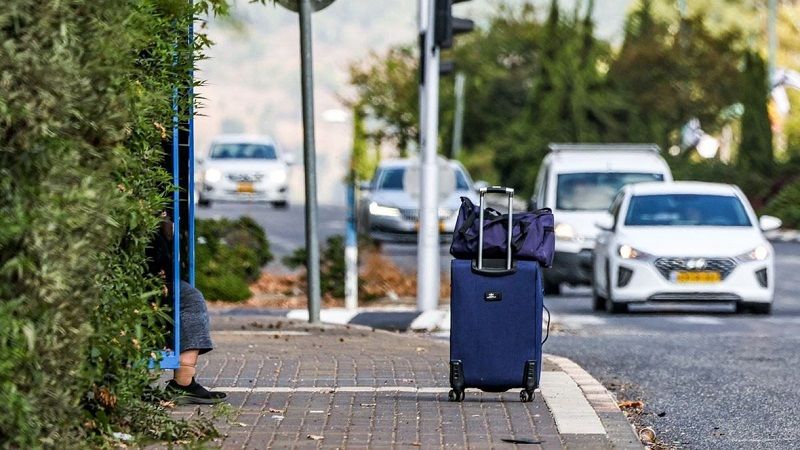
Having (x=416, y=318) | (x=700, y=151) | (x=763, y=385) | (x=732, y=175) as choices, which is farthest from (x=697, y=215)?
(x=700, y=151)

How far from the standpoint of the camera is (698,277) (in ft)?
66.6

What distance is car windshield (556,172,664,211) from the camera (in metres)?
25.0

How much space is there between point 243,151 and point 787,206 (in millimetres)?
13034

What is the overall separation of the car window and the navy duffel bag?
78.3 ft

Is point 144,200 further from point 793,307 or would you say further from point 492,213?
point 793,307

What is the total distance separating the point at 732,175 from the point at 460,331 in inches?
1664

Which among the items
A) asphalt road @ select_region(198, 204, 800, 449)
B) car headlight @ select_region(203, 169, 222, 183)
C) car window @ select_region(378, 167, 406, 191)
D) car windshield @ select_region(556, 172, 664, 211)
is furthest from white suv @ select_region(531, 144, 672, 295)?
car headlight @ select_region(203, 169, 222, 183)

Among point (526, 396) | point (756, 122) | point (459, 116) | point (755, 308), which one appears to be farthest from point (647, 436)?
point (459, 116)

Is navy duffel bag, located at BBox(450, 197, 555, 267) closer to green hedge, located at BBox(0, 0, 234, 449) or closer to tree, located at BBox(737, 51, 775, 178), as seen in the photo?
green hedge, located at BBox(0, 0, 234, 449)

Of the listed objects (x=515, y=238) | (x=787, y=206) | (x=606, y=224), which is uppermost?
(x=515, y=238)

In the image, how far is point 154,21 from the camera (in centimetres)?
791

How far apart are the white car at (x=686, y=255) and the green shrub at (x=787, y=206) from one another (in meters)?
26.1

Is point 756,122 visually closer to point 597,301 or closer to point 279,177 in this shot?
point 279,177

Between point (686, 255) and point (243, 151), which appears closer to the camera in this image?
point (686, 255)
